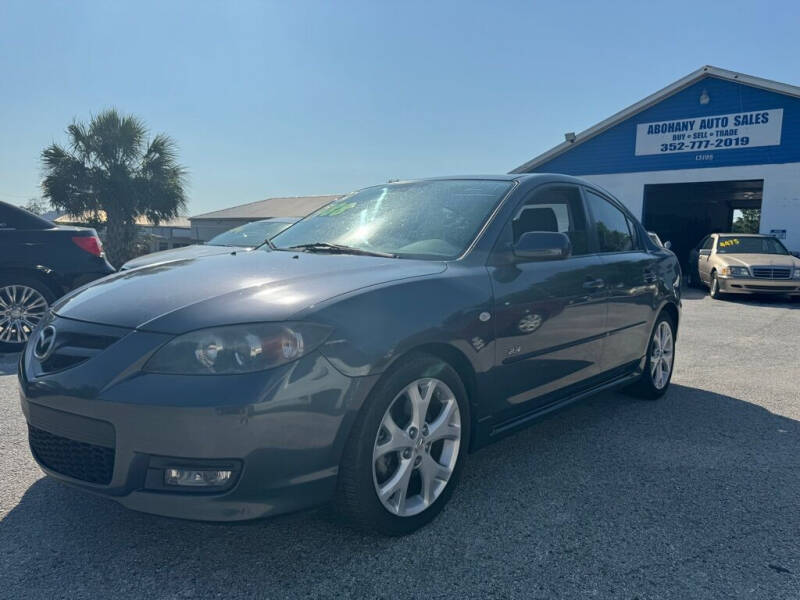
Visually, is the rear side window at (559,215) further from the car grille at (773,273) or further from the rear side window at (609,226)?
the car grille at (773,273)

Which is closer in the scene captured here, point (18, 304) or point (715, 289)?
point (18, 304)

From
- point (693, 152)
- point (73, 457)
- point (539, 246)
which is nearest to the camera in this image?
point (73, 457)

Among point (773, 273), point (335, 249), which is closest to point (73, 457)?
point (335, 249)

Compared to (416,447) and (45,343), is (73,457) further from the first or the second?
(416,447)

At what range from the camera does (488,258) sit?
3035 millimetres

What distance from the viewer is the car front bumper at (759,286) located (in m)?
12.1

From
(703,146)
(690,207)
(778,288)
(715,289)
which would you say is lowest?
(715,289)

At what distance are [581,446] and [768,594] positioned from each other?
1.52 m

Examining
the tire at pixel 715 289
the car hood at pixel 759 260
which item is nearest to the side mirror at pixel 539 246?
the car hood at pixel 759 260

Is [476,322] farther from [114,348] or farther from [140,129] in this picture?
[140,129]

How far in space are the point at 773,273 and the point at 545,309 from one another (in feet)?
36.5

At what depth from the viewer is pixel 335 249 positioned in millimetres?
3285

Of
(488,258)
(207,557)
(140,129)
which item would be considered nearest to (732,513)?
(488,258)

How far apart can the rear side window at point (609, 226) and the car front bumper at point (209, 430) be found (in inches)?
97.3
